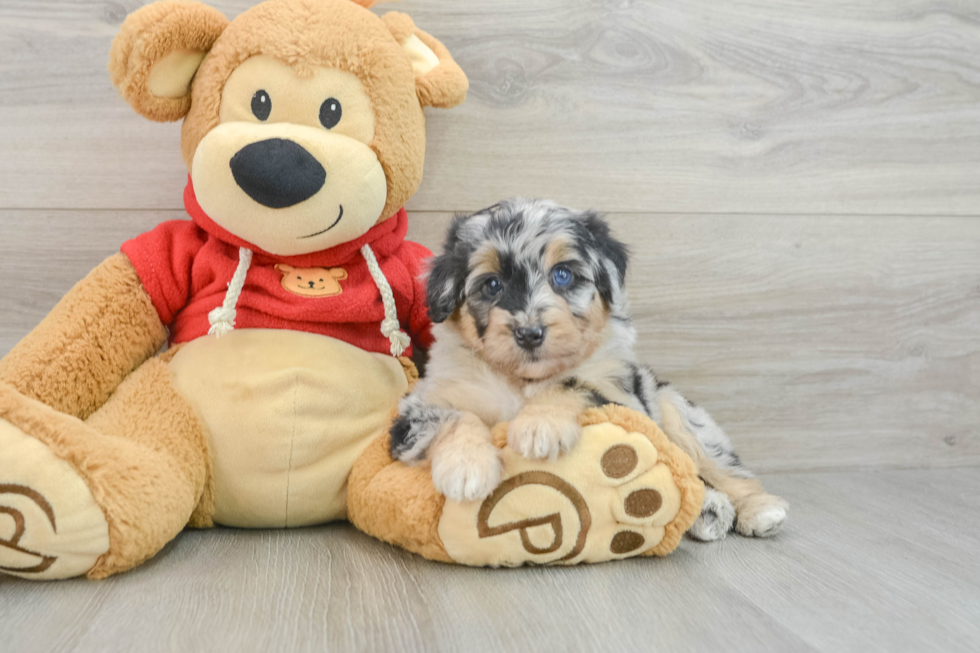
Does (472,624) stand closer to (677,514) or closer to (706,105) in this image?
(677,514)

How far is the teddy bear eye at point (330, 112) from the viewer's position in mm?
1769

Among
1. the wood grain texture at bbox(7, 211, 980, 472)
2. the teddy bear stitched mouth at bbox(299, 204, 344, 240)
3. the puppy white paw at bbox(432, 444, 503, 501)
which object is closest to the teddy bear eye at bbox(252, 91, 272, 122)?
the teddy bear stitched mouth at bbox(299, 204, 344, 240)

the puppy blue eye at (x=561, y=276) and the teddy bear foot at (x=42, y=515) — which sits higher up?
the puppy blue eye at (x=561, y=276)

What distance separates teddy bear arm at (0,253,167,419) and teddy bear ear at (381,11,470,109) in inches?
35.7

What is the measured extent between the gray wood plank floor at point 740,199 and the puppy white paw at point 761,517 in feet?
0.28

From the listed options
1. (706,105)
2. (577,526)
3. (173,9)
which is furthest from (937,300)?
(173,9)

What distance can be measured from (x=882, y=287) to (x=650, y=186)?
956 millimetres

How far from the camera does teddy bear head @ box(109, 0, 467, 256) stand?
1684 mm

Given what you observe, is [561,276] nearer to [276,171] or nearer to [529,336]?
[529,336]

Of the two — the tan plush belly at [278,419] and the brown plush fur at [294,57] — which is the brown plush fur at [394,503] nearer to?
the tan plush belly at [278,419]

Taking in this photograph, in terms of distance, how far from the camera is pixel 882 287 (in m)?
2.67

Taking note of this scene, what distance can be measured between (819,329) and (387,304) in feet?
5.33

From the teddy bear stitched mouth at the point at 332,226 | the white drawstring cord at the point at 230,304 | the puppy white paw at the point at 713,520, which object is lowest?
the puppy white paw at the point at 713,520

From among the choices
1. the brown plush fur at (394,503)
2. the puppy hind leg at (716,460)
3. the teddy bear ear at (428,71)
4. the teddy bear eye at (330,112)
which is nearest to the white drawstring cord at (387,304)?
the brown plush fur at (394,503)
